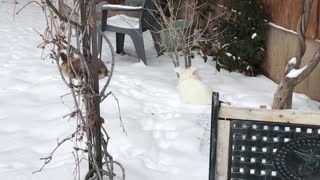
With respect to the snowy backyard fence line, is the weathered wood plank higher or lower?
higher

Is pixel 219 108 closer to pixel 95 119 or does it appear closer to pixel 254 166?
pixel 254 166

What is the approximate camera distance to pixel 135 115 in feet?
13.6

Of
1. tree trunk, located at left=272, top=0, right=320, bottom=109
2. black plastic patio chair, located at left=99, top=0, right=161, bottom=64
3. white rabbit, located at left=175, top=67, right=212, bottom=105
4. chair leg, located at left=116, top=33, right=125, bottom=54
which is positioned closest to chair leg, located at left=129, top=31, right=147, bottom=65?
black plastic patio chair, located at left=99, top=0, right=161, bottom=64

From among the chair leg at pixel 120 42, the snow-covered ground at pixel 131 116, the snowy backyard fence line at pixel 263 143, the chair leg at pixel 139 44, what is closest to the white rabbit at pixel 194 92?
the snow-covered ground at pixel 131 116

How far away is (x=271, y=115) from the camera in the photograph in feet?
7.10

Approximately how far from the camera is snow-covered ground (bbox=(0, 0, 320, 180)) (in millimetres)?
3219

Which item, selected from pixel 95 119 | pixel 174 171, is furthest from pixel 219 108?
pixel 174 171

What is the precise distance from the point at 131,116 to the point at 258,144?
203 cm

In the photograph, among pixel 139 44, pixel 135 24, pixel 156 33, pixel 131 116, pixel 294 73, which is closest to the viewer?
pixel 294 73

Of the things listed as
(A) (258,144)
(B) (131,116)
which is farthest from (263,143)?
(B) (131,116)

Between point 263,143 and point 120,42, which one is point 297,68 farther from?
point 120,42

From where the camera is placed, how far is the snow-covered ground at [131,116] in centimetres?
322

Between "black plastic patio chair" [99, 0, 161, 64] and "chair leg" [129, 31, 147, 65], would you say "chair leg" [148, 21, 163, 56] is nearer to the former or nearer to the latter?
"black plastic patio chair" [99, 0, 161, 64]

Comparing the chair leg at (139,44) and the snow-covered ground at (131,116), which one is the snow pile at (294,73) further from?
the chair leg at (139,44)
